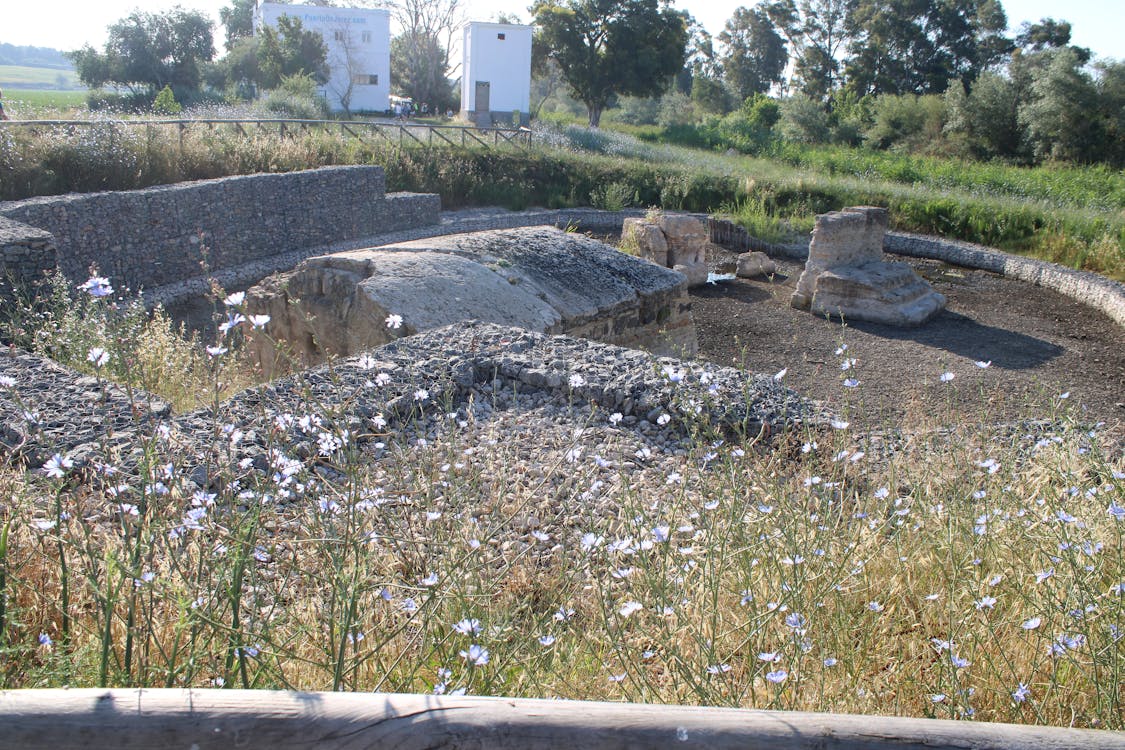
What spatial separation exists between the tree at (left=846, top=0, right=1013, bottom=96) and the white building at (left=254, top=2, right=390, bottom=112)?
21.5m

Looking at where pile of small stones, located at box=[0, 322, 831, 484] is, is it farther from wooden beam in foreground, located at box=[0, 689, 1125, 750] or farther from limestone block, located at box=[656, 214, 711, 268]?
limestone block, located at box=[656, 214, 711, 268]

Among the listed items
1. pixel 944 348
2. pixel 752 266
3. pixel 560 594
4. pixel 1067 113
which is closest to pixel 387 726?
pixel 560 594

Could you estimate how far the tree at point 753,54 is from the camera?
5188 cm

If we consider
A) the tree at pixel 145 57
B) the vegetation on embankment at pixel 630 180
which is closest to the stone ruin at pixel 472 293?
the vegetation on embankment at pixel 630 180

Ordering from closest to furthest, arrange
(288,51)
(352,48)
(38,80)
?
1. (288,51)
2. (352,48)
3. (38,80)

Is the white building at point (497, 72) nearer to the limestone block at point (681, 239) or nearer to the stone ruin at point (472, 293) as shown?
the limestone block at point (681, 239)

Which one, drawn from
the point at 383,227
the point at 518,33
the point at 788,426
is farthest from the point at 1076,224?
the point at 518,33

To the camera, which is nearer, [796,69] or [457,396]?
[457,396]

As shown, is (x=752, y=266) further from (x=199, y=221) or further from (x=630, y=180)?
(x=199, y=221)

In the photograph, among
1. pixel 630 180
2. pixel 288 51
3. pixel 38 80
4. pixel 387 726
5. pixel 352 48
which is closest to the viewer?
pixel 387 726

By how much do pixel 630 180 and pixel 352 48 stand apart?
24.1 metres

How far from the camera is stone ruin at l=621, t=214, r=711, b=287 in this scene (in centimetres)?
1249

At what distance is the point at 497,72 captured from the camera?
37.0 metres

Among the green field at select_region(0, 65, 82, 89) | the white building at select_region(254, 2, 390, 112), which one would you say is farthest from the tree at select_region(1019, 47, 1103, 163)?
the green field at select_region(0, 65, 82, 89)
